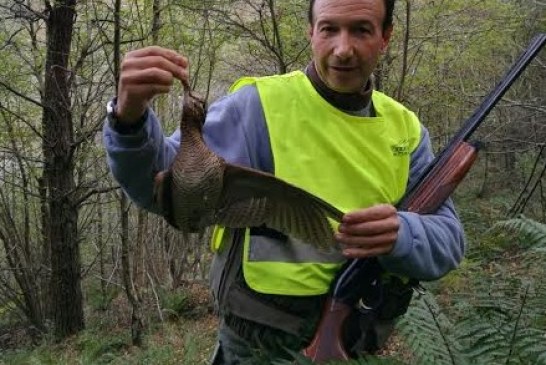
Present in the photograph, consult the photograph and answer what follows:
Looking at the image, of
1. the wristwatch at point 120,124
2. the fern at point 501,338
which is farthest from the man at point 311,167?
the fern at point 501,338

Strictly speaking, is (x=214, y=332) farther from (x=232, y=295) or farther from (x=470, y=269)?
(x=232, y=295)

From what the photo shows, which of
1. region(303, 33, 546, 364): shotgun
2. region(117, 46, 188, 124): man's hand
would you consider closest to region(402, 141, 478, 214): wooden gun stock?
region(303, 33, 546, 364): shotgun

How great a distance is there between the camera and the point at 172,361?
7.54 metres

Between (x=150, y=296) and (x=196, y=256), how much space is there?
2.11 m

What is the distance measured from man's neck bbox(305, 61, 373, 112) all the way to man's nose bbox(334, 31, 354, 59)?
15 centimetres

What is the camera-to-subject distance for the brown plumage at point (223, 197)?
1473mm

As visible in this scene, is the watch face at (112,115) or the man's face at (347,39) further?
the man's face at (347,39)

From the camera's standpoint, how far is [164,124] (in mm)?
11016

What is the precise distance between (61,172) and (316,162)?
738 cm

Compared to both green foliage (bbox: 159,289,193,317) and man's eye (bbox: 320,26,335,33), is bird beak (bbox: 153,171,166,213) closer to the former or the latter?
man's eye (bbox: 320,26,335,33)

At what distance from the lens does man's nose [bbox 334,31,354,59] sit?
1.98 metres

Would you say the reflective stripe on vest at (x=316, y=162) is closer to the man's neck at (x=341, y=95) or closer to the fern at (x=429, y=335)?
the man's neck at (x=341, y=95)

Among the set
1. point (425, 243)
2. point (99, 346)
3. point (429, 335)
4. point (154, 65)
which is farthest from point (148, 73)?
point (99, 346)

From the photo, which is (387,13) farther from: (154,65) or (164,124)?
(164,124)
